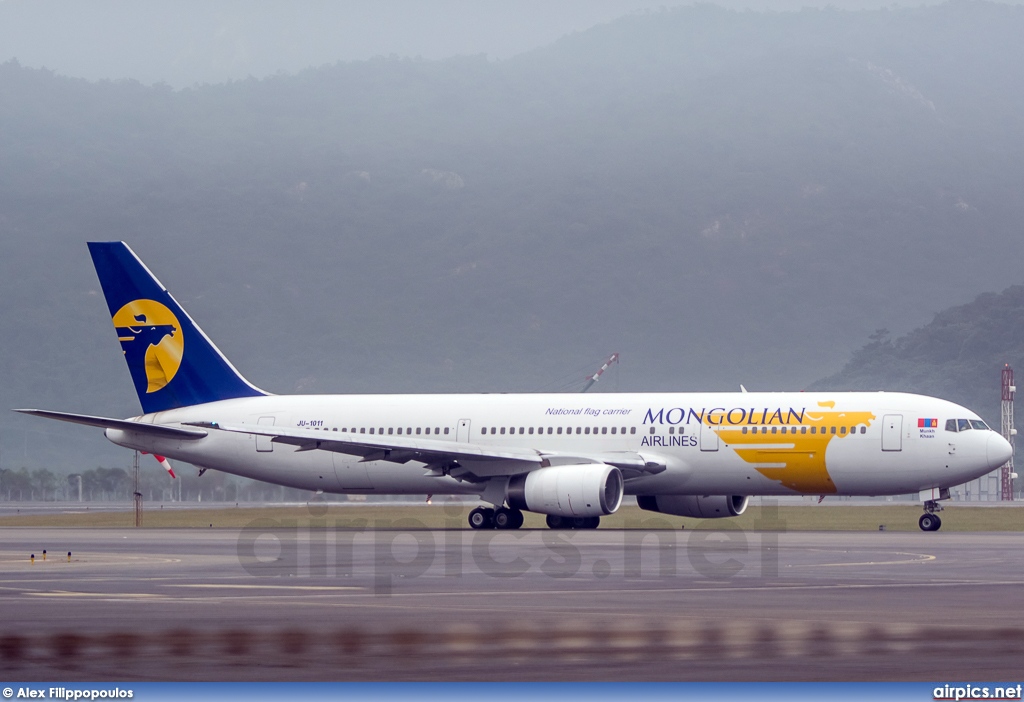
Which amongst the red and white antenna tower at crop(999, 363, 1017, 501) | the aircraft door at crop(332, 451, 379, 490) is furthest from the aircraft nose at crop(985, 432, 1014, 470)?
the red and white antenna tower at crop(999, 363, 1017, 501)

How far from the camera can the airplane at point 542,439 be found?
134 ft

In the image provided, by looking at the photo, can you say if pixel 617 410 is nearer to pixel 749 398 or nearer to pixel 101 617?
pixel 749 398

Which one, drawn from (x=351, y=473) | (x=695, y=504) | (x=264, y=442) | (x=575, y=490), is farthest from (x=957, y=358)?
(x=575, y=490)

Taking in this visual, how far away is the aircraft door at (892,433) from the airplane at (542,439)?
4cm

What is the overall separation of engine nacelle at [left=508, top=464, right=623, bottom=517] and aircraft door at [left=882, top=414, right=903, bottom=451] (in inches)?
278

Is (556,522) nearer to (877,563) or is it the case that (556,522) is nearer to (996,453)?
(996,453)

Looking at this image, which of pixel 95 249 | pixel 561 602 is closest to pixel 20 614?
pixel 561 602

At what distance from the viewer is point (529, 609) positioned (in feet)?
60.6

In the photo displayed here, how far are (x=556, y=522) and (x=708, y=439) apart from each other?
16.2 feet

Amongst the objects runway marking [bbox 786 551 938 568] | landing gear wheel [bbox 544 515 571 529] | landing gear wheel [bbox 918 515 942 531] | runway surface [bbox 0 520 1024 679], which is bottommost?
runway surface [bbox 0 520 1024 679]

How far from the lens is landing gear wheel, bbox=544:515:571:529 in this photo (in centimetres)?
4278

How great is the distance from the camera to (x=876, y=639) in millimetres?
15008

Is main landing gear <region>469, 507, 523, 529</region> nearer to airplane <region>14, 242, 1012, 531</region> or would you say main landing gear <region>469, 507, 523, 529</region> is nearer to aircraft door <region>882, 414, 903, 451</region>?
airplane <region>14, 242, 1012, 531</region>

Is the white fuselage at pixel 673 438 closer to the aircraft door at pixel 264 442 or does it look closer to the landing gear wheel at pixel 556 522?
the aircraft door at pixel 264 442
